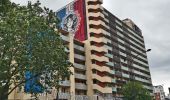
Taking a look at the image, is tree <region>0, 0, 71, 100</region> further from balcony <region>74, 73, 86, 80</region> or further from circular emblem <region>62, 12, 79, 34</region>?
circular emblem <region>62, 12, 79, 34</region>

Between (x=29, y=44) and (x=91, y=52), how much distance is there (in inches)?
1914

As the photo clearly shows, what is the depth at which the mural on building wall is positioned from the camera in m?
77.9

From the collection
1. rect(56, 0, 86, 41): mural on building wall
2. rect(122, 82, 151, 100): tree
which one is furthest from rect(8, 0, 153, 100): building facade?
rect(122, 82, 151, 100): tree

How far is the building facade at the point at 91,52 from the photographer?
6581 centimetres

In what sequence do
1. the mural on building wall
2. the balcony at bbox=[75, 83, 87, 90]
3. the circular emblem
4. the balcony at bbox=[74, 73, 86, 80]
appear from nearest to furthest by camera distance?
the balcony at bbox=[75, 83, 87, 90] → the balcony at bbox=[74, 73, 86, 80] → the mural on building wall → the circular emblem

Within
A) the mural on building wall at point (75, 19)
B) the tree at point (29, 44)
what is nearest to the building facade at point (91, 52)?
the mural on building wall at point (75, 19)

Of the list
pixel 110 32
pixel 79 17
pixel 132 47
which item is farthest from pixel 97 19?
pixel 132 47

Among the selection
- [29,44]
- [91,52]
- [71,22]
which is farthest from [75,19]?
[29,44]

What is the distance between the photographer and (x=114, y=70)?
90188 mm

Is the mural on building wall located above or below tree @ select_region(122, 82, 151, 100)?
above

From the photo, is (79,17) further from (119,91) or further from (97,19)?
(119,91)

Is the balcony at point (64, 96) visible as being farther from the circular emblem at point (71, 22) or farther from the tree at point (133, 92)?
the circular emblem at point (71, 22)

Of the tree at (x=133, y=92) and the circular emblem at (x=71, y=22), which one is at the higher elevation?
the circular emblem at (x=71, y=22)

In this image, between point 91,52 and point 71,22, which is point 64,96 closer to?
point 91,52
